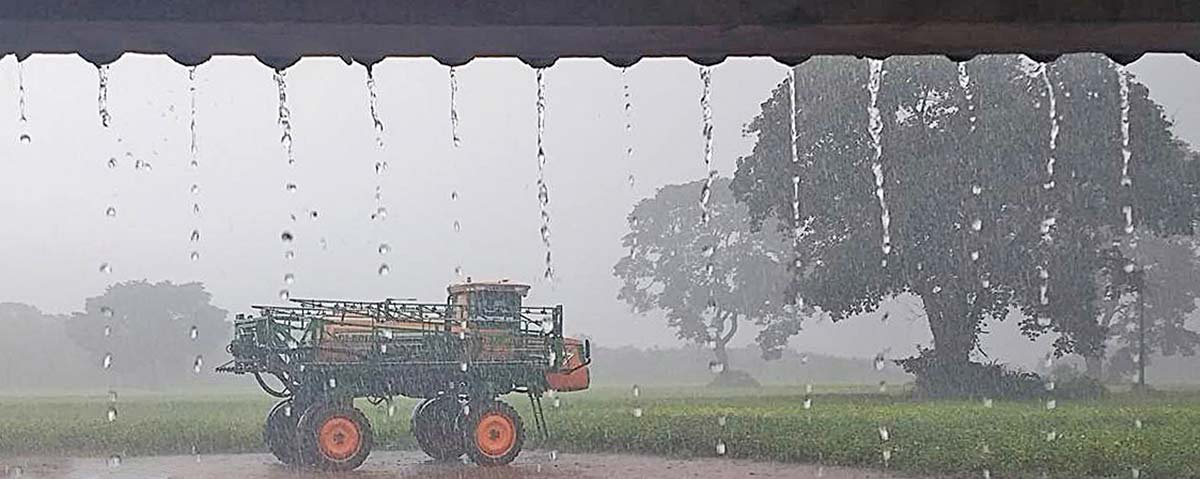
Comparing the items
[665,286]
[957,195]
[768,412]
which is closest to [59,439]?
[665,286]

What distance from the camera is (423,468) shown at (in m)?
2.94

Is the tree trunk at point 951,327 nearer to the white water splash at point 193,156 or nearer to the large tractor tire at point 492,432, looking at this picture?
the large tractor tire at point 492,432

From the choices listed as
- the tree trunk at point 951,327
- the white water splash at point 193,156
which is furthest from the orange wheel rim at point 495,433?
the tree trunk at point 951,327

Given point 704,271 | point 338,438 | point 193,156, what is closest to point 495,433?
point 338,438

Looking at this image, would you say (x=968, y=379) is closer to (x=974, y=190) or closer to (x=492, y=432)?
(x=974, y=190)

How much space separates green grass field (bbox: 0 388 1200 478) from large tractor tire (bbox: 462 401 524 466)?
0.04 m

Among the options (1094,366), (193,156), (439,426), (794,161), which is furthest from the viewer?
(794,161)

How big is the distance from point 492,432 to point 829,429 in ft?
2.53

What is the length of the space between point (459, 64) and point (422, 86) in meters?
1.79

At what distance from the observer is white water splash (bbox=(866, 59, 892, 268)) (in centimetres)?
326

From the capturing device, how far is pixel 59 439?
114 inches

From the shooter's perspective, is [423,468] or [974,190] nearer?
[423,468]

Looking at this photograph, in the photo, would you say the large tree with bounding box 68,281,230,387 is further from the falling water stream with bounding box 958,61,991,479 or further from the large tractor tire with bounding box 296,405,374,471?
the falling water stream with bounding box 958,61,991,479

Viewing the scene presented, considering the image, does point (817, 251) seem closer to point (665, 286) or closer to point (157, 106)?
point (665, 286)
